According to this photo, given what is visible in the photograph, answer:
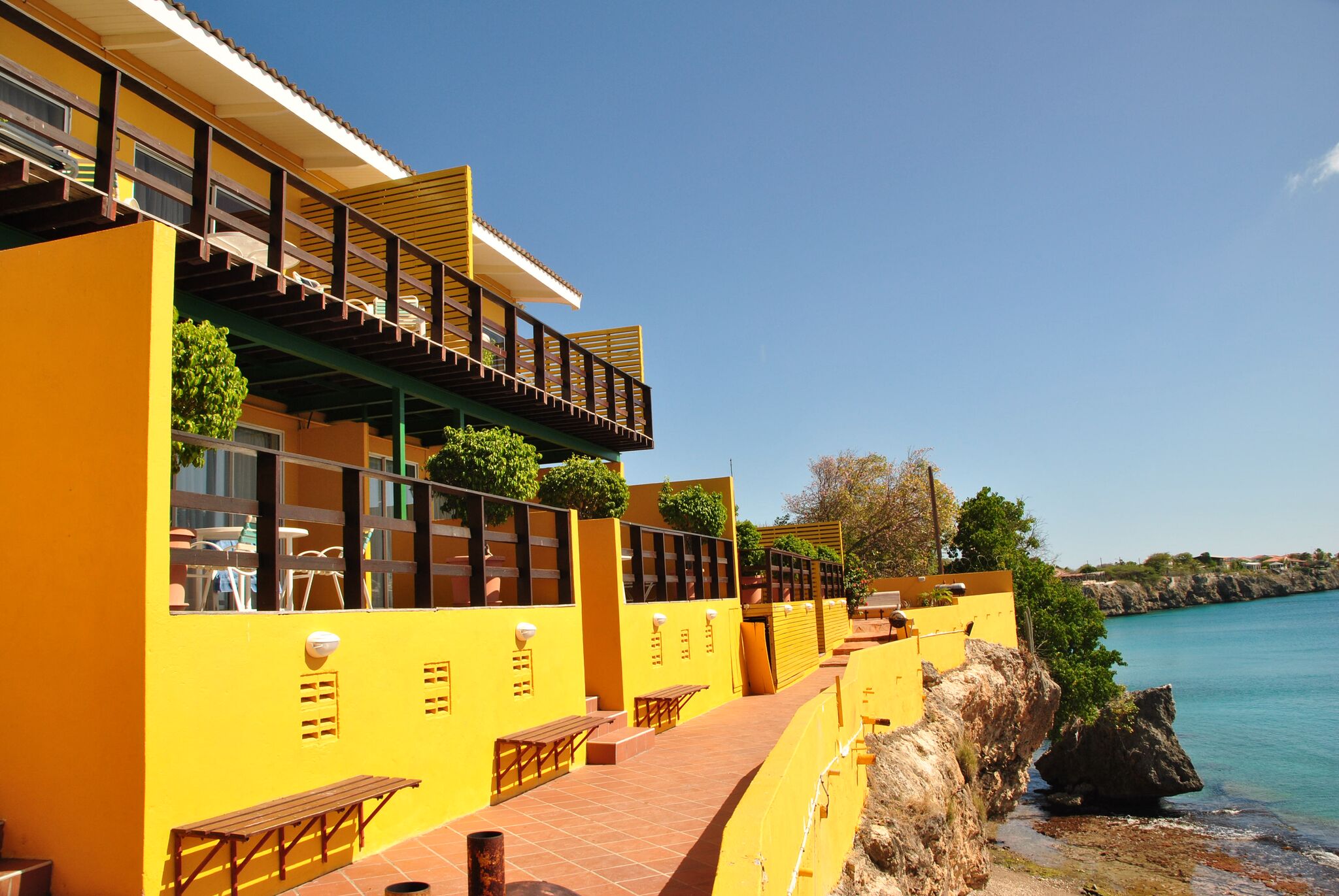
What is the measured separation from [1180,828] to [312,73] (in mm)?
32087

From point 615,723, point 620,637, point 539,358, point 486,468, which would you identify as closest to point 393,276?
point 486,468

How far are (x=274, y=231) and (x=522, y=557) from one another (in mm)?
3994

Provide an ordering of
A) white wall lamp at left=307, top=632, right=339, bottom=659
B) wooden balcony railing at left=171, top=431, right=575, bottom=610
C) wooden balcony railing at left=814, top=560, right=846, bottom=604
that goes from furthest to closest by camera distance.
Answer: wooden balcony railing at left=814, top=560, right=846, bottom=604 < white wall lamp at left=307, top=632, right=339, bottom=659 < wooden balcony railing at left=171, top=431, right=575, bottom=610

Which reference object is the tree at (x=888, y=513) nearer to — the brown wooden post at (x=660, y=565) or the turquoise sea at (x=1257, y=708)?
the turquoise sea at (x=1257, y=708)

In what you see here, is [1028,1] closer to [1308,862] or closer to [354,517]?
[354,517]

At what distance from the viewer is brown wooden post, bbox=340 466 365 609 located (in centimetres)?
671

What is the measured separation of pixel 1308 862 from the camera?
25.1 meters

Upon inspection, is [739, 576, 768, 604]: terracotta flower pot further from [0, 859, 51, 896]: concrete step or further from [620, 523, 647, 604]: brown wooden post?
[0, 859, 51, 896]: concrete step

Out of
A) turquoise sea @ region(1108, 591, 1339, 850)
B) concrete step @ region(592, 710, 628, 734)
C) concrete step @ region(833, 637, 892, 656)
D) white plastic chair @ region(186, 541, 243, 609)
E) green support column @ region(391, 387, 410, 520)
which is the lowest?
turquoise sea @ region(1108, 591, 1339, 850)

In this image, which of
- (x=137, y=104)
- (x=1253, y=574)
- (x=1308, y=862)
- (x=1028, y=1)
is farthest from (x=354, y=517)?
(x=1253, y=574)

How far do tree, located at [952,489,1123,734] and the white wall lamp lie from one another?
31249mm

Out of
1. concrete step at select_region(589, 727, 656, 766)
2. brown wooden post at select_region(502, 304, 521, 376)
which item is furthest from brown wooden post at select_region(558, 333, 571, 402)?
concrete step at select_region(589, 727, 656, 766)

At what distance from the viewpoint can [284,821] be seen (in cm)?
500

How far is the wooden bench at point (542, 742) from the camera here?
8.04 meters
